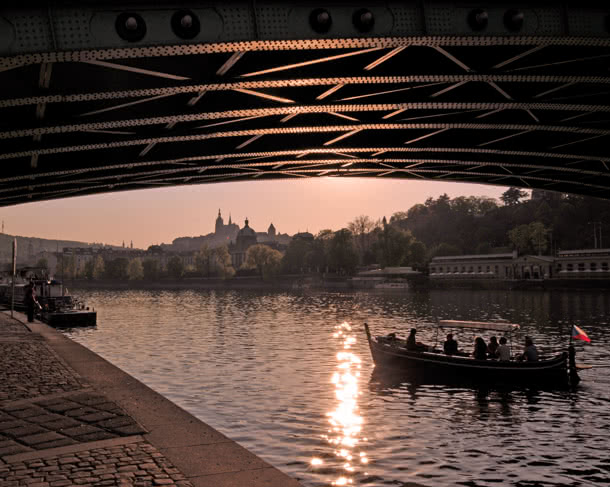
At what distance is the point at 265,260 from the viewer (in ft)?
630

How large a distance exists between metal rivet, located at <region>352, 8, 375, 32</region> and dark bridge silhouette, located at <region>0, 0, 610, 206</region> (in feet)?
0.10

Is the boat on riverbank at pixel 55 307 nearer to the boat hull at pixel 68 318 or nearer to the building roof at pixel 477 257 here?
the boat hull at pixel 68 318

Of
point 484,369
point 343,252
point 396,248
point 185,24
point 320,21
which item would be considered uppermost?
point 396,248

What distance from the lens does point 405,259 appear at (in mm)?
164375

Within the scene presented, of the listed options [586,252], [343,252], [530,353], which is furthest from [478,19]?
[343,252]

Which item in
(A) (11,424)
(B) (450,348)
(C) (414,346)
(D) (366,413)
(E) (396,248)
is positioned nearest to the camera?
(A) (11,424)

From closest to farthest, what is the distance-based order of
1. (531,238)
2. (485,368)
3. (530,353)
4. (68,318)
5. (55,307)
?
(485,368) < (530,353) < (68,318) < (55,307) < (531,238)

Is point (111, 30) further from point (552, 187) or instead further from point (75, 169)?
point (552, 187)

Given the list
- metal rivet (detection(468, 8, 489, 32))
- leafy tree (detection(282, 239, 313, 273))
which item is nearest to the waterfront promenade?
metal rivet (detection(468, 8, 489, 32))

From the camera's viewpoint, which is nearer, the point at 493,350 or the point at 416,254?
the point at 493,350

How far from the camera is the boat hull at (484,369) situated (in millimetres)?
26297

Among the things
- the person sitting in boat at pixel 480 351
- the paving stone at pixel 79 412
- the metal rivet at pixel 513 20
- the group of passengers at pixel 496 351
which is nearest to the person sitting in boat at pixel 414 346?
the group of passengers at pixel 496 351

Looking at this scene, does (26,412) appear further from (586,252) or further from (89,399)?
(586,252)

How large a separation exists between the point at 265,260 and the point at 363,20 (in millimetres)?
179857
